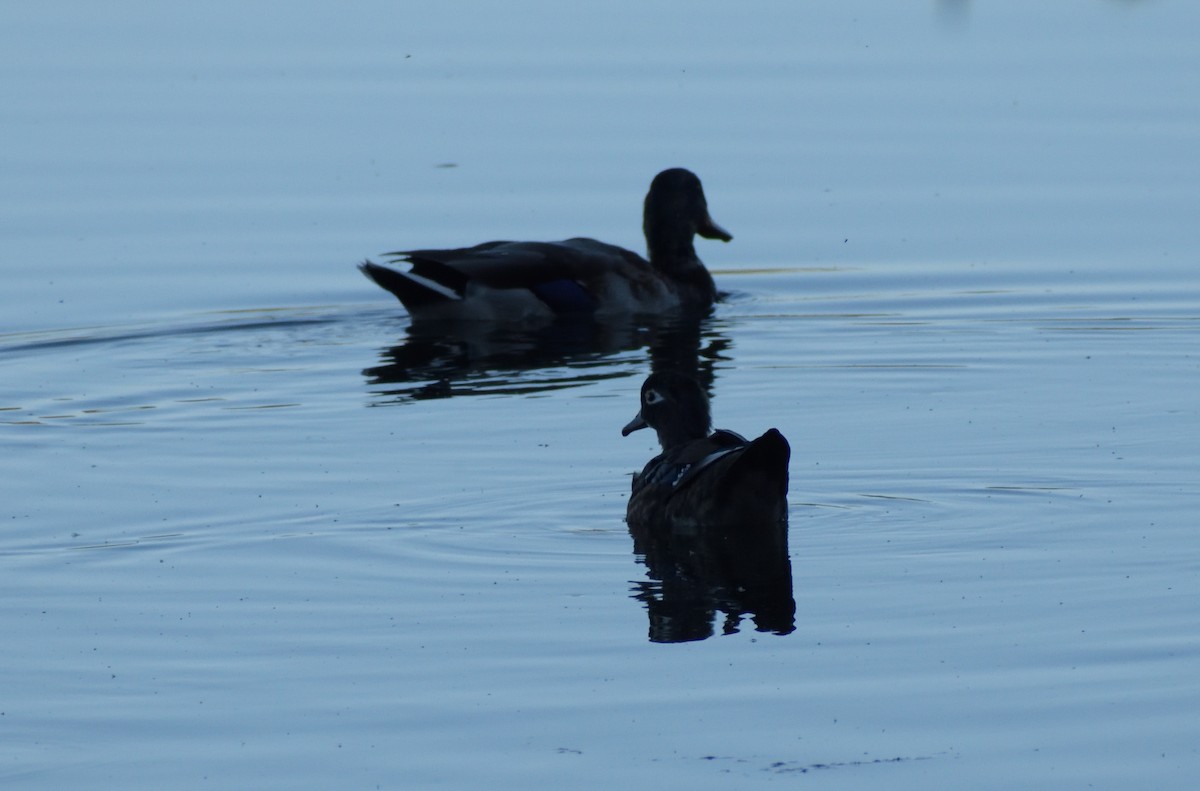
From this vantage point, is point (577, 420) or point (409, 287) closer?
point (577, 420)

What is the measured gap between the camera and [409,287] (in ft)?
52.3

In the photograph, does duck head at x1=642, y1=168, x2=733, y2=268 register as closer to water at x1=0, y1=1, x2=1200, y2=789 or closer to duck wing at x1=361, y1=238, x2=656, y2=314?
water at x1=0, y1=1, x2=1200, y2=789

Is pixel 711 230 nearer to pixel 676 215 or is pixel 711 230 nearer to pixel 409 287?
pixel 676 215

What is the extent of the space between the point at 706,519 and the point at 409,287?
6481 millimetres

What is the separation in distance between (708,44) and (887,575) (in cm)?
1902

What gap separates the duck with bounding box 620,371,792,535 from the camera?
9.48 m

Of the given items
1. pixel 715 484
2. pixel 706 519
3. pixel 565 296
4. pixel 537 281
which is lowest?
pixel 706 519

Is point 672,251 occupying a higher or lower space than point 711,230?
lower

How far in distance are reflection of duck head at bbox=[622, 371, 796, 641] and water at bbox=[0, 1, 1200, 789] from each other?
162 mm

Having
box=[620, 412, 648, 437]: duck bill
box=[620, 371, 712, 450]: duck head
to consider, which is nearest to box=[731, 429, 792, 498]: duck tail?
box=[620, 371, 712, 450]: duck head

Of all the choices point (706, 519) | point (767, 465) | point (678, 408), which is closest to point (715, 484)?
point (706, 519)

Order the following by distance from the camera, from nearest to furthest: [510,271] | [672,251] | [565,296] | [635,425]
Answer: [635,425] < [510,271] < [565,296] < [672,251]

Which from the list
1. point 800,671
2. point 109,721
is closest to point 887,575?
point 800,671

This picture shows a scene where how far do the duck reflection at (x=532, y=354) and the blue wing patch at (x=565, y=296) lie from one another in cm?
13
